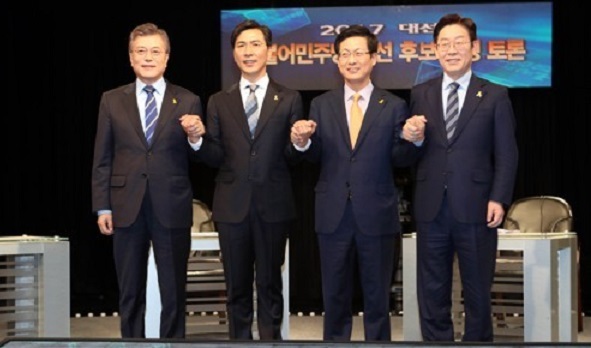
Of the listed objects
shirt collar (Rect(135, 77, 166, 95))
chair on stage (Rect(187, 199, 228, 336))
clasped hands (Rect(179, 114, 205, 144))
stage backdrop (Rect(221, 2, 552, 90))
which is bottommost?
chair on stage (Rect(187, 199, 228, 336))

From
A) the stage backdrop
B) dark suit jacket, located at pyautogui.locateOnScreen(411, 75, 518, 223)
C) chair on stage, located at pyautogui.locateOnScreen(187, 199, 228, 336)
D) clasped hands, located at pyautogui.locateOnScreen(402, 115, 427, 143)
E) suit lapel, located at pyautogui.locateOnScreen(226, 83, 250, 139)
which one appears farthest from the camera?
the stage backdrop

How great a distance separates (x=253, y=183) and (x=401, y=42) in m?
4.36

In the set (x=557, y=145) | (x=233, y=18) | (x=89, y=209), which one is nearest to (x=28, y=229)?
(x=89, y=209)

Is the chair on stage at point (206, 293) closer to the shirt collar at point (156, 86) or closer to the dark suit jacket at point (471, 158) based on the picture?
the shirt collar at point (156, 86)

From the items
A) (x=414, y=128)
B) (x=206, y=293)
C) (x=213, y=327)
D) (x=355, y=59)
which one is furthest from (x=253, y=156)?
(x=206, y=293)

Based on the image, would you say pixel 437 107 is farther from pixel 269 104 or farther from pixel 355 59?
pixel 269 104

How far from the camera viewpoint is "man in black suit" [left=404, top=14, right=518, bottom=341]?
177 inches

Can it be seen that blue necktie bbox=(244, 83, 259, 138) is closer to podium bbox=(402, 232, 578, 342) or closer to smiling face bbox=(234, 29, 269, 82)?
smiling face bbox=(234, 29, 269, 82)

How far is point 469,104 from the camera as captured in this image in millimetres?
4559

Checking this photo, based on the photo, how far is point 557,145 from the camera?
28.2 feet

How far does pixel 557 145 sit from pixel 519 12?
1.10m

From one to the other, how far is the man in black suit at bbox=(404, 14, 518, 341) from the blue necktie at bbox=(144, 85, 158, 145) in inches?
44.8

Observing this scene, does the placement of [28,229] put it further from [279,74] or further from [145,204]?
[145,204]

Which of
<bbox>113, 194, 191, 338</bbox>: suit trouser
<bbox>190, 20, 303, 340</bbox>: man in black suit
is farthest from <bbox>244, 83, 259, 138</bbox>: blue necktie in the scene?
<bbox>113, 194, 191, 338</bbox>: suit trouser
